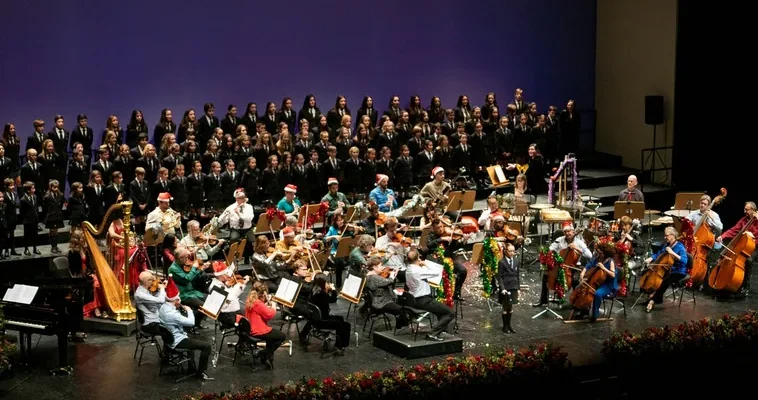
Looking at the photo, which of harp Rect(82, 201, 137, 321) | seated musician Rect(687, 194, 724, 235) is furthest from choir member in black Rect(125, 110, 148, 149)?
seated musician Rect(687, 194, 724, 235)

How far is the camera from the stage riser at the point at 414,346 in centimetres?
1327

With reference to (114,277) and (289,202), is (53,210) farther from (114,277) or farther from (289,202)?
(289,202)

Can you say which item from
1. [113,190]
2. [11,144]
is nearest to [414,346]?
[113,190]

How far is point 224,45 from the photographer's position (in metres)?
20.9

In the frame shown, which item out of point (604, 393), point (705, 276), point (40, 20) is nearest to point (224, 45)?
point (40, 20)

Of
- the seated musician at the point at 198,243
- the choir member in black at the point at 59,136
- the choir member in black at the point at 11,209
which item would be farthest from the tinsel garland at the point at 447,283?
the choir member in black at the point at 59,136

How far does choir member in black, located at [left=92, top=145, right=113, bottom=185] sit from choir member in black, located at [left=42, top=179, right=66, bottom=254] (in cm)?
97

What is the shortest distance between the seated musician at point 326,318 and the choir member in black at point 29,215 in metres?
5.19

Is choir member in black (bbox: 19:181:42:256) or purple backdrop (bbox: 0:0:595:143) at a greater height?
purple backdrop (bbox: 0:0:595:143)

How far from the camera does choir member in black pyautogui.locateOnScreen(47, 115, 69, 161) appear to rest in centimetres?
1847

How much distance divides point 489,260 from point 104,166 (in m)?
6.51

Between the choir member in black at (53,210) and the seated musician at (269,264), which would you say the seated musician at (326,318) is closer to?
the seated musician at (269,264)

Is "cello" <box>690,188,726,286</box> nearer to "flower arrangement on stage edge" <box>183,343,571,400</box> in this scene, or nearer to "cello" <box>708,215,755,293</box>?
"cello" <box>708,215,755,293</box>

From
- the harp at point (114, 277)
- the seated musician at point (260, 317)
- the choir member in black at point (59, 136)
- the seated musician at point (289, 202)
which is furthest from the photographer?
the choir member in black at point (59, 136)
